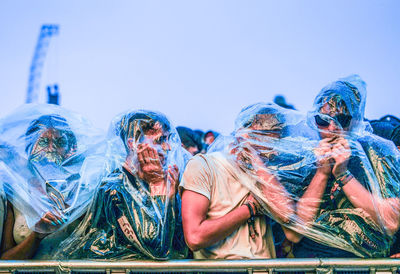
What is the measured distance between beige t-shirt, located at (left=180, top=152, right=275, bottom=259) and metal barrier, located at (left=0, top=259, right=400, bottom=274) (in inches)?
6.5

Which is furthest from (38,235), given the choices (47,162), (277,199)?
(277,199)

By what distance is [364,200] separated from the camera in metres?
1.93

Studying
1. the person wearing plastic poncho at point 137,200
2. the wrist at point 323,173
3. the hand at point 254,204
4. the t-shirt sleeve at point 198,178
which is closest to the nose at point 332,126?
the wrist at point 323,173

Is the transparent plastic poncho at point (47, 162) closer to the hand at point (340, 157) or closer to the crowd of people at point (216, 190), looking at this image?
the crowd of people at point (216, 190)

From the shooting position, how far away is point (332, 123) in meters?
2.13

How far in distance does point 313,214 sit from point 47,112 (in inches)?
56.9

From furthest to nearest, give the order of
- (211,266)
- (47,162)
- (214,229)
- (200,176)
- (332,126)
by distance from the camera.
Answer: (47,162), (332,126), (200,176), (214,229), (211,266)

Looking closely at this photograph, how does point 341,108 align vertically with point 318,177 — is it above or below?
above

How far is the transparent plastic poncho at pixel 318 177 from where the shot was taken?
1911 millimetres

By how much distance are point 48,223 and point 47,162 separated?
1.11 feet

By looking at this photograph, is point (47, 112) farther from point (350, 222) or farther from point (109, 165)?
point (350, 222)

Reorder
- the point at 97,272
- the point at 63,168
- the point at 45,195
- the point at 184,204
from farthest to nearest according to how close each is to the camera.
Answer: the point at 63,168 → the point at 45,195 → the point at 184,204 → the point at 97,272

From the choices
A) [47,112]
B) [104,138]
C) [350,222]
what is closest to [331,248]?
[350,222]

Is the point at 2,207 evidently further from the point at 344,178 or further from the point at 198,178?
the point at 344,178
